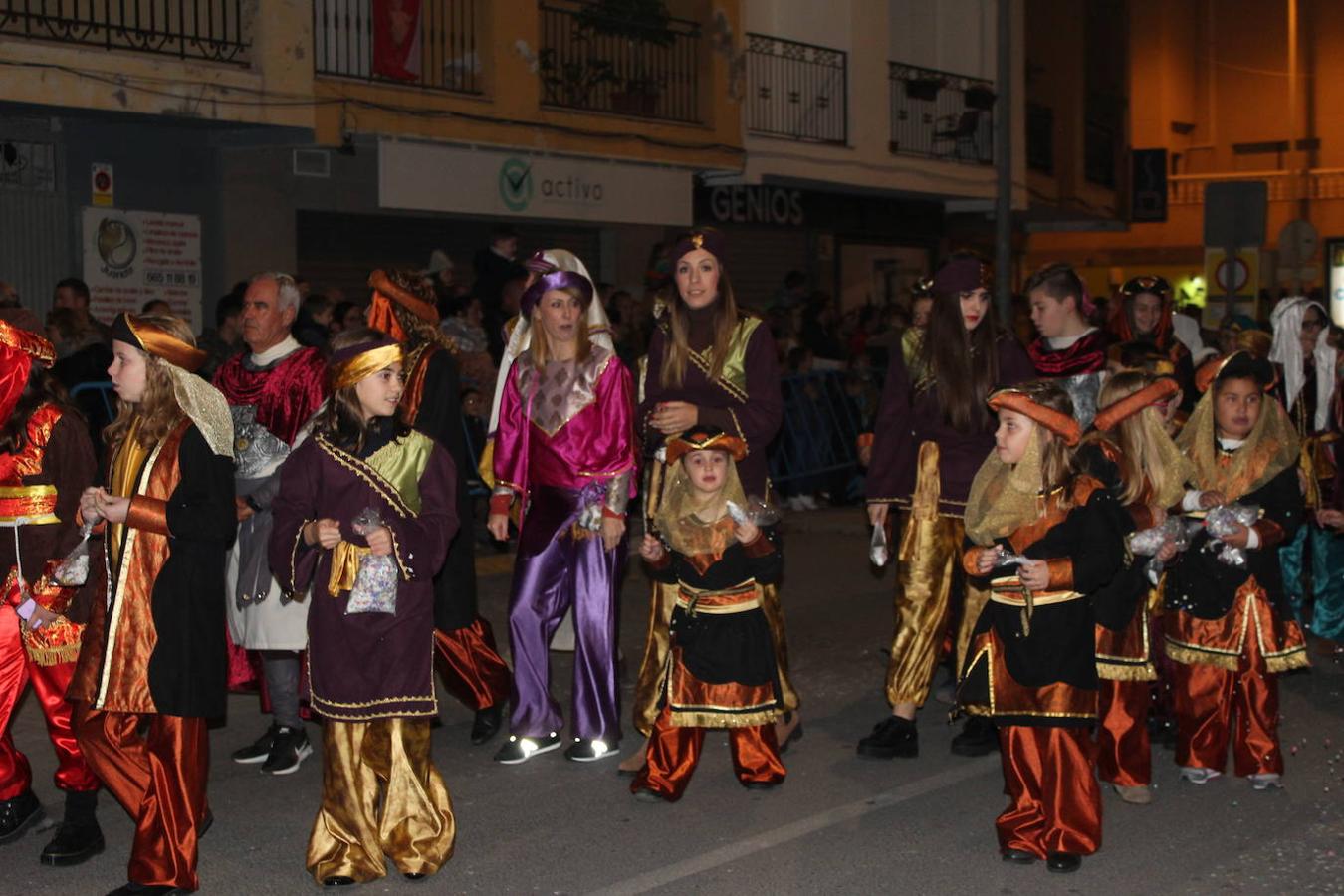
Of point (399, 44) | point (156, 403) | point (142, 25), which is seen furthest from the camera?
point (399, 44)

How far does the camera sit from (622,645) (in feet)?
34.3

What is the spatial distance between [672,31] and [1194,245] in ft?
78.9

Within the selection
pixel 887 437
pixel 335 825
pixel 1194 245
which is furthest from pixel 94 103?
pixel 1194 245

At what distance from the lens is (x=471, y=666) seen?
25.7 feet

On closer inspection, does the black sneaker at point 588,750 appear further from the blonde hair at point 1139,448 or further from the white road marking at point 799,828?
the blonde hair at point 1139,448

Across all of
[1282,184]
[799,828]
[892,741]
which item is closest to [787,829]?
[799,828]

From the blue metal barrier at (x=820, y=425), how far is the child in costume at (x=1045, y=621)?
9827 millimetres

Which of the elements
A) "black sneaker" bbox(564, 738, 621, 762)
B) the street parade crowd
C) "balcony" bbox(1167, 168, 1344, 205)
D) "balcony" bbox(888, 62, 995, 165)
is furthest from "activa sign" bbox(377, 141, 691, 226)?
"balcony" bbox(1167, 168, 1344, 205)

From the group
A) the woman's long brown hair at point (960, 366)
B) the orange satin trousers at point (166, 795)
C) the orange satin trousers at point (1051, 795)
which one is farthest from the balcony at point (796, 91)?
the orange satin trousers at point (166, 795)

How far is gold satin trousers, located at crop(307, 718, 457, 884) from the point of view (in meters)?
5.82

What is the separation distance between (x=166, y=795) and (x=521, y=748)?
2.17 m

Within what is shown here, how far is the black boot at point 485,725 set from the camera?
8000 mm

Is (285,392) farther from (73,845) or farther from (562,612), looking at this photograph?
(73,845)

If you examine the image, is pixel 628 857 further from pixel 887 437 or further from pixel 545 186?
pixel 545 186
